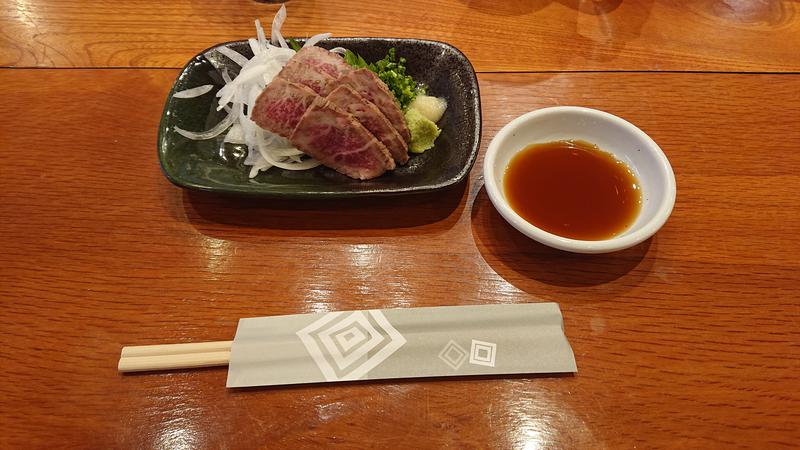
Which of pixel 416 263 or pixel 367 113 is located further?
pixel 367 113

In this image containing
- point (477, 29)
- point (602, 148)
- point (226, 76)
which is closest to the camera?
point (602, 148)

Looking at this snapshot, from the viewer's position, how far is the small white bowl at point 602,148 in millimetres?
1410

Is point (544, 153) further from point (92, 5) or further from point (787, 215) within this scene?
point (92, 5)

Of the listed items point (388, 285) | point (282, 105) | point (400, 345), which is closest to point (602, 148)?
point (388, 285)

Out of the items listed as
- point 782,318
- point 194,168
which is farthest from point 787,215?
point 194,168

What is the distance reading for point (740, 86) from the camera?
2057mm

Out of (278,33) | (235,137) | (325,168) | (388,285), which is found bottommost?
(388,285)

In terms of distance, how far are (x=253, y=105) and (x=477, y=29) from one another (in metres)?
1.20

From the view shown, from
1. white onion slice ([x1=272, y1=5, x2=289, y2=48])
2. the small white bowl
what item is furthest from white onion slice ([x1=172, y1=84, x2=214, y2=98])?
the small white bowl

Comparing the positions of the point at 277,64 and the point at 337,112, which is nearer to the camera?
the point at 337,112

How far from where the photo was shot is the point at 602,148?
1.77m

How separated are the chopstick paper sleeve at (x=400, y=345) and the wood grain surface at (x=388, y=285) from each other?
0.15ft

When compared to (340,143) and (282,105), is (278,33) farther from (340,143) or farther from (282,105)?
(340,143)

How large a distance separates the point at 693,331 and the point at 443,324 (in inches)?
28.7
